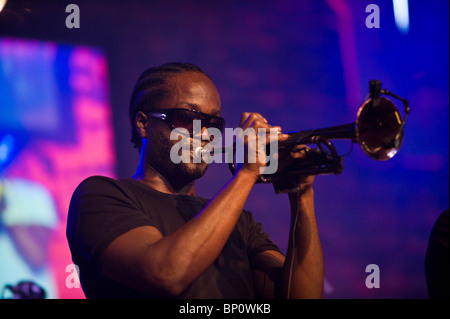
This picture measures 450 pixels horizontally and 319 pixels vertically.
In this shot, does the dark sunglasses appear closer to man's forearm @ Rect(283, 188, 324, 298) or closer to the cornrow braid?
the cornrow braid

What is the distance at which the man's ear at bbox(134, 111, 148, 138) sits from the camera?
2.69 meters

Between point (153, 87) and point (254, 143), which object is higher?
point (153, 87)

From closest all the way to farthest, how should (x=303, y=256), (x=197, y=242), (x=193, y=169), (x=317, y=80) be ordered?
(x=197, y=242), (x=303, y=256), (x=193, y=169), (x=317, y=80)

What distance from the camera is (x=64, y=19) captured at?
4141mm

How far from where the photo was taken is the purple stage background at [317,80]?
164 inches

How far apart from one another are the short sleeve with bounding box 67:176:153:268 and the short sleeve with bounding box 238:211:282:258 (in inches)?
29.5

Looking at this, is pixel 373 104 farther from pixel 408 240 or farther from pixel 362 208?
pixel 408 240

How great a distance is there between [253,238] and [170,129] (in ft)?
2.77

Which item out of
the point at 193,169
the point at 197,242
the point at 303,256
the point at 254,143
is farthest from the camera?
the point at 193,169

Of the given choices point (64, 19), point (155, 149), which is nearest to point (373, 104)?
point (155, 149)

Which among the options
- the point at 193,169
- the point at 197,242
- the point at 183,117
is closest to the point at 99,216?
the point at 197,242

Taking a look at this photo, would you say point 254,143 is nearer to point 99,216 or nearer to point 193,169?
point 193,169

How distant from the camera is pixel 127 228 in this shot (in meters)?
1.93
